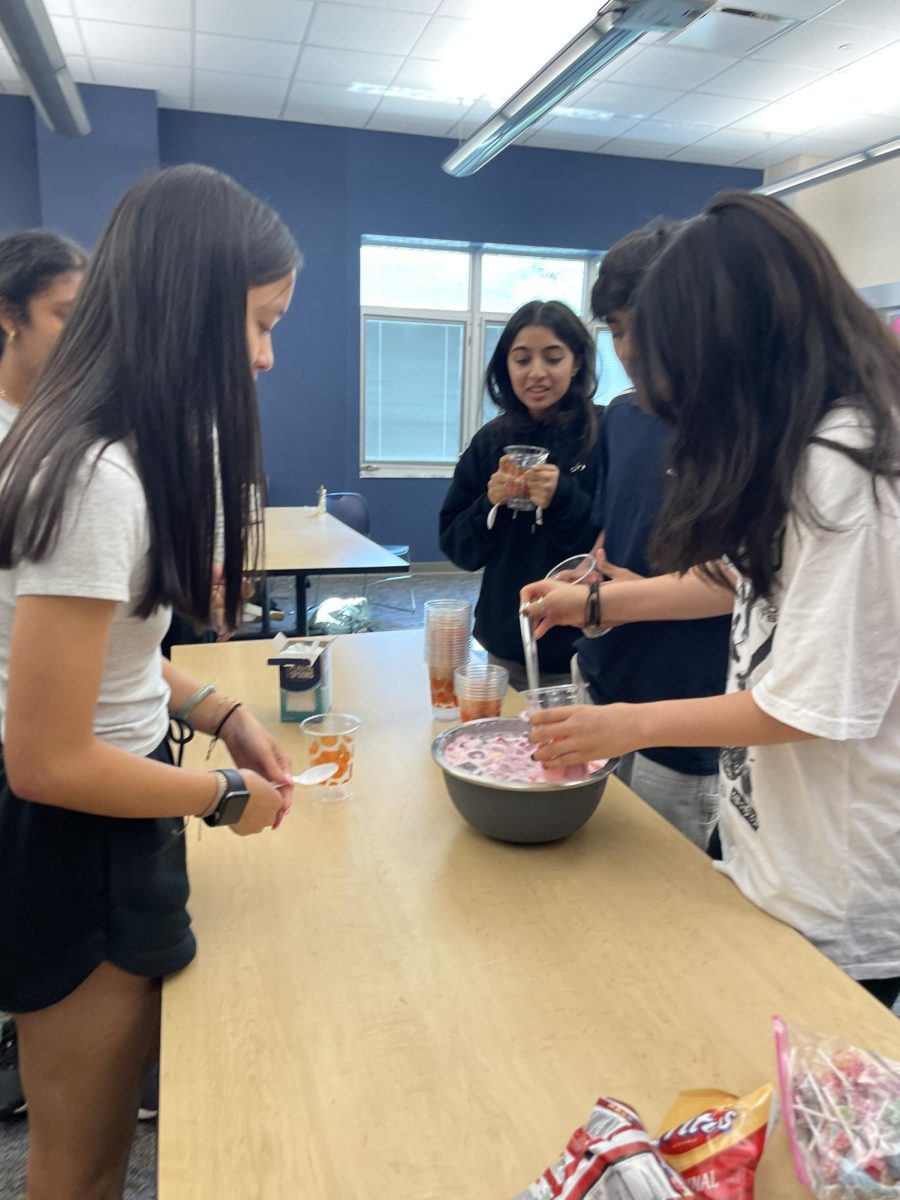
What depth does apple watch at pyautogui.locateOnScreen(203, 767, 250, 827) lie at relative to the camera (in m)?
0.88

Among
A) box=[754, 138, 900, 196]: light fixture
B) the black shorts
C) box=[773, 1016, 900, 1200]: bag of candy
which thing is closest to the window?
box=[754, 138, 900, 196]: light fixture

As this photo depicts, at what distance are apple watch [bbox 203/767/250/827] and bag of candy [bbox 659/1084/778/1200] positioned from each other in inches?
19.5

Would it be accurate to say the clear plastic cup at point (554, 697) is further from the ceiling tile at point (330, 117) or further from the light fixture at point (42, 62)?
the ceiling tile at point (330, 117)

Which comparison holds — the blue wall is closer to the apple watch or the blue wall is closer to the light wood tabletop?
the light wood tabletop

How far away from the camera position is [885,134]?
5.96 meters

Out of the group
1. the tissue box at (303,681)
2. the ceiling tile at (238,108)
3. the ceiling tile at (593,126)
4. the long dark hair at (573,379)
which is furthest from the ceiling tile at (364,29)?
the tissue box at (303,681)

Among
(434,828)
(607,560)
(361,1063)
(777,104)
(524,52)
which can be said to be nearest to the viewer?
(361,1063)

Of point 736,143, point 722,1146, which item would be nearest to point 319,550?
point 722,1146

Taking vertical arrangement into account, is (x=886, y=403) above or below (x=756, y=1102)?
above

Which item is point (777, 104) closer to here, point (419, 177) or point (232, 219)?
point (419, 177)

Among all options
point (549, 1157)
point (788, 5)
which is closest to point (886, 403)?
point (549, 1157)

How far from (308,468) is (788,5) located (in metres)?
4.14

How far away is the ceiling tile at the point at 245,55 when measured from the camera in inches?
181

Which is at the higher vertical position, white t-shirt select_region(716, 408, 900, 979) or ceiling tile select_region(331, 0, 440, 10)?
ceiling tile select_region(331, 0, 440, 10)
